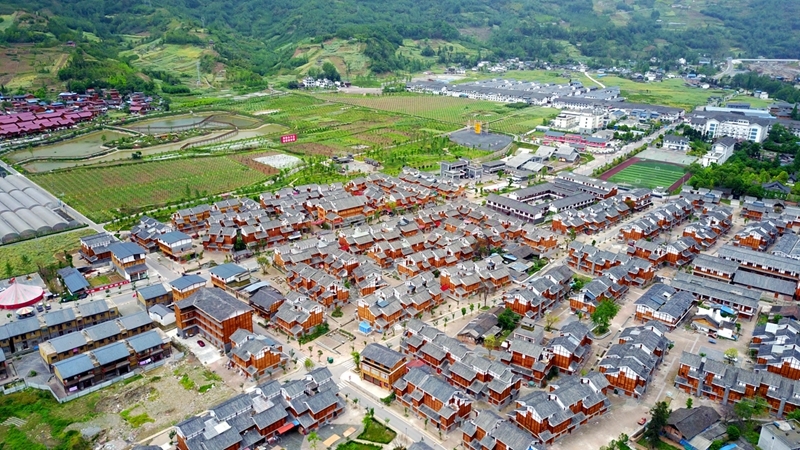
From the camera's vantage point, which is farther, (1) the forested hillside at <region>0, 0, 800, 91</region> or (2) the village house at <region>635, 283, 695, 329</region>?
(1) the forested hillside at <region>0, 0, 800, 91</region>

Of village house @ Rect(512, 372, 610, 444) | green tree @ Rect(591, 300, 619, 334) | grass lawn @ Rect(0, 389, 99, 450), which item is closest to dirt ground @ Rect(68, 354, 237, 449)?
grass lawn @ Rect(0, 389, 99, 450)

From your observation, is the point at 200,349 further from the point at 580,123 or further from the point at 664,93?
the point at 664,93

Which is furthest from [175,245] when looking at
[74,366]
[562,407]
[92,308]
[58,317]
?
[562,407]

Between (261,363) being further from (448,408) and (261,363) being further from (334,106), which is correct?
(334,106)

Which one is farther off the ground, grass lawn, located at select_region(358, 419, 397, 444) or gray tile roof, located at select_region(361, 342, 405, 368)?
gray tile roof, located at select_region(361, 342, 405, 368)

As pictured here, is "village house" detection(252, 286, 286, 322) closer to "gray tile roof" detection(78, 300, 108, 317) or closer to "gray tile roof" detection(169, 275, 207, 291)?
"gray tile roof" detection(169, 275, 207, 291)

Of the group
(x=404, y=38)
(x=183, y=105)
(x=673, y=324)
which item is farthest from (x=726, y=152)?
(x=404, y=38)
